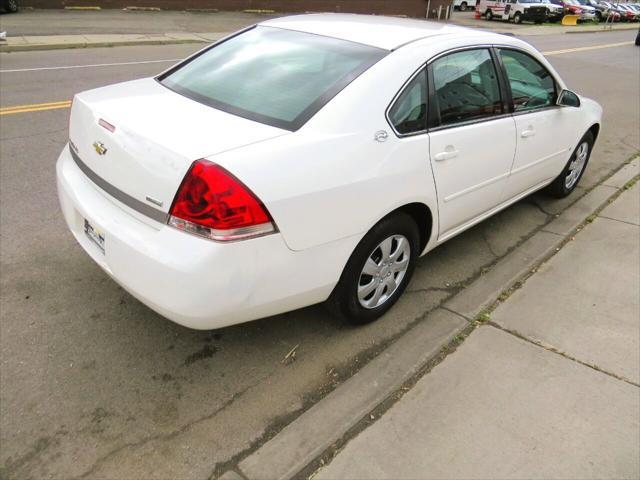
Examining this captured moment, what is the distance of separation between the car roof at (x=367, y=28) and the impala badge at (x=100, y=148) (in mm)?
1472

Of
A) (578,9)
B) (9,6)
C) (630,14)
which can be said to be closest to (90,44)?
(9,6)

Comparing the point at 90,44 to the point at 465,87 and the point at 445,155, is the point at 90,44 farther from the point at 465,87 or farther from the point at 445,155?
the point at 445,155

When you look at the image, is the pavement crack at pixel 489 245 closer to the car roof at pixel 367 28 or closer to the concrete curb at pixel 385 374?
the concrete curb at pixel 385 374

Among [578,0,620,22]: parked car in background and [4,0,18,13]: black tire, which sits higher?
[578,0,620,22]: parked car in background

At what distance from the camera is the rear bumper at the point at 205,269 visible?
2.21 meters

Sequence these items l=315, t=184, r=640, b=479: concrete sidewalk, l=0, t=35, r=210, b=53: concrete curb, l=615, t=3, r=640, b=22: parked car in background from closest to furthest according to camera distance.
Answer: l=315, t=184, r=640, b=479: concrete sidewalk, l=0, t=35, r=210, b=53: concrete curb, l=615, t=3, r=640, b=22: parked car in background

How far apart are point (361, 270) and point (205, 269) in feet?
3.13

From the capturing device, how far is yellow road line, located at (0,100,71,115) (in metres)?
6.90

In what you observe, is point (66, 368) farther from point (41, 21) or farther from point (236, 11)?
point (236, 11)

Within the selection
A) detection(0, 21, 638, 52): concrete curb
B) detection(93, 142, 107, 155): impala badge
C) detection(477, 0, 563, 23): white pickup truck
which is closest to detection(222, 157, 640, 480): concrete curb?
detection(93, 142, 107, 155): impala badge

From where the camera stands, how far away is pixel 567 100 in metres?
4.27

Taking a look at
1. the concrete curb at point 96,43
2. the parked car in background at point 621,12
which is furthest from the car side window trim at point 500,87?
the parked car in background at point 621,12

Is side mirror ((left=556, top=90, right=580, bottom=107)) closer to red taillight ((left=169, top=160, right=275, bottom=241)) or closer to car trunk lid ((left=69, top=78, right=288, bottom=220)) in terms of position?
car trunk lid ((left=69, top=78, right=288, bottom=220))

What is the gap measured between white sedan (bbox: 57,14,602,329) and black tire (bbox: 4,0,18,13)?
695 inches
